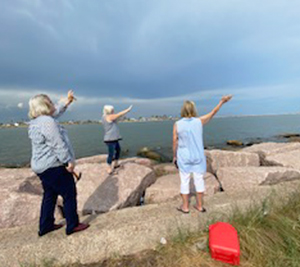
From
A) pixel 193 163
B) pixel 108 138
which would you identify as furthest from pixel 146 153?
pixel 193 163

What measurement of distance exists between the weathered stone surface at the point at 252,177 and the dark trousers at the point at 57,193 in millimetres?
3792

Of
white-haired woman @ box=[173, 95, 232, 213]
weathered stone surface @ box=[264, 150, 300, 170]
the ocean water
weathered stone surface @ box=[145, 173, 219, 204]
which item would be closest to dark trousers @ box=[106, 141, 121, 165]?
weathered stone surface @ box=[145, 173, 219, 204]

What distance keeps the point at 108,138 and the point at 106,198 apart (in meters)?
1.73

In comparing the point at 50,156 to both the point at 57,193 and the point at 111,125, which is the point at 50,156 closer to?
the point at 57,193

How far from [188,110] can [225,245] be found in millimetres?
2157

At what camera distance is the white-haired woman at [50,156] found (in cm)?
259

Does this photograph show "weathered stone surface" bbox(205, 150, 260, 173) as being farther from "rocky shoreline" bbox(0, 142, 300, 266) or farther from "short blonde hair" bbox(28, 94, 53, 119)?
"short blonde hair" bbox(28, 94, 53, 119)

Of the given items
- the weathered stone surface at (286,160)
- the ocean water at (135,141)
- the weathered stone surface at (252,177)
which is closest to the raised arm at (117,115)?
the weathered stone surface at (252,177)

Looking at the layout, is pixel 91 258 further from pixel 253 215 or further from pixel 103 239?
pixel 253 215

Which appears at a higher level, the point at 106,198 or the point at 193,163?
the point at 193,163

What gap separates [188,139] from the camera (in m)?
3.35

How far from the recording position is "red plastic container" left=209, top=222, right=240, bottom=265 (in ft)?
7.66

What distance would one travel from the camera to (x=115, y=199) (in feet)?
15.4

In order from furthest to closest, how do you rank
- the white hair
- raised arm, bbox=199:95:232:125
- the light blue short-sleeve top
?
the white hair, raised arm, bbox=199:95:232:125, the light blue short-sleeve top
